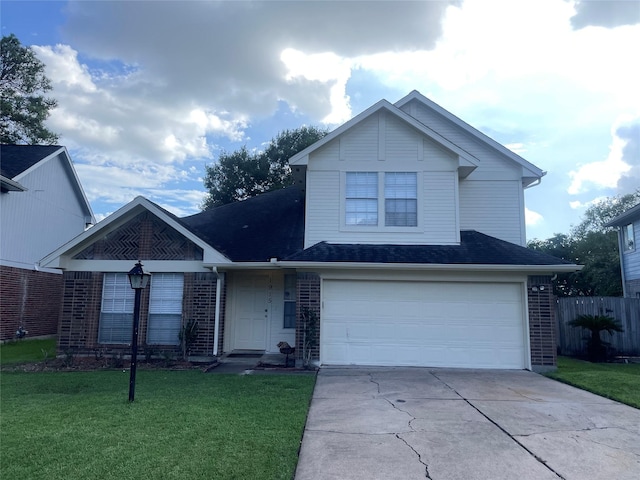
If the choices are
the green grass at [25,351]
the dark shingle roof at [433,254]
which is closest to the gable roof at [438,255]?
the dark shingle roof at [433,254]

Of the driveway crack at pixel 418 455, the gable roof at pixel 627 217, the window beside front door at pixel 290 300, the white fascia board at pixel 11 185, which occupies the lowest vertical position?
the driveway crack at pixel 418 455

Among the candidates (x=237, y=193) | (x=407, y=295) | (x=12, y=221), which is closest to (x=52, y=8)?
(x=12, y=221)

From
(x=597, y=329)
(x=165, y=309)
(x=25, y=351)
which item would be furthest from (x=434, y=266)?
(x=25, y=351)

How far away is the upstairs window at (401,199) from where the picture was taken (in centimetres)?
1073

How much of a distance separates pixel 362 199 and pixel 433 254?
7.86 ft

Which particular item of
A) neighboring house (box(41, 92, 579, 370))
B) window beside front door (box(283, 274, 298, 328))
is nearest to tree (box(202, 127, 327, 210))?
neighboring house (box(41, 92, 579, 370))

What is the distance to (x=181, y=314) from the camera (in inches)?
404

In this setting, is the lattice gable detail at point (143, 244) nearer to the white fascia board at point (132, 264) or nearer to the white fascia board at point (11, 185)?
the white fascia board at point (132, 264)

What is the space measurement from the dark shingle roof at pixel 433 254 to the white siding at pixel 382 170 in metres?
0.33

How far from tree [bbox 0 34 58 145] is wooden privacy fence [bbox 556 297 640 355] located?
28.4 meters

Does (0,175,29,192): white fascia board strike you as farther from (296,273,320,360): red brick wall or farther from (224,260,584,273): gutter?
(296,273,320,360): red brick wall

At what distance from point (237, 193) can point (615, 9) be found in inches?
907

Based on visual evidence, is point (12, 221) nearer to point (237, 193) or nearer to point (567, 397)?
point (237, 193)

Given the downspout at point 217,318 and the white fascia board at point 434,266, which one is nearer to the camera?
the white fascia board at point 434,266
